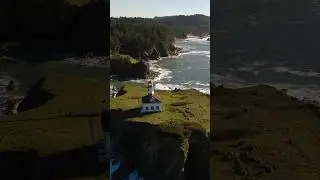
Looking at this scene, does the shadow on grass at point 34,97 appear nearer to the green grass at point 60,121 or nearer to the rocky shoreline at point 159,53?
the green grass at point 60,121

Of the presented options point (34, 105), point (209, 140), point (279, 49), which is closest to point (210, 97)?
point (209, 140)

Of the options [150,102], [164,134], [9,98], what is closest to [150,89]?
[150,102]

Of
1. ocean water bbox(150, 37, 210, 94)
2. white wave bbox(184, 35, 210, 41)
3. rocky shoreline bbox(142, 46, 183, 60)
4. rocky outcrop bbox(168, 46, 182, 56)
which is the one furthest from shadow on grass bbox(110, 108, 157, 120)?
white wave bbox(184, 35, 210, 41)

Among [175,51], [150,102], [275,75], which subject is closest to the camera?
[275,75]

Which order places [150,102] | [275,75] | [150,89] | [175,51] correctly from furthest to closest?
[175,51] → [150,89] → [150,102] → [275,75]

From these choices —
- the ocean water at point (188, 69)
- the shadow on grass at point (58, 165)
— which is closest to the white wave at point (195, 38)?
the ocean water at point (188, 69)

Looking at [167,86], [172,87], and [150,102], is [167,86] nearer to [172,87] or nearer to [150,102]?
[172,87]

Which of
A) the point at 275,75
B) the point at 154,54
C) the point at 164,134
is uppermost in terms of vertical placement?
the point at 154,54
